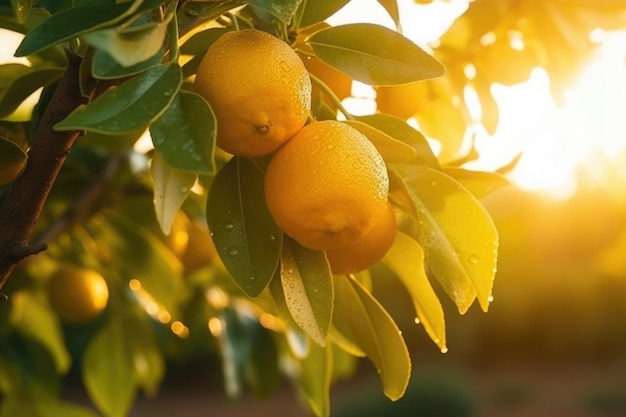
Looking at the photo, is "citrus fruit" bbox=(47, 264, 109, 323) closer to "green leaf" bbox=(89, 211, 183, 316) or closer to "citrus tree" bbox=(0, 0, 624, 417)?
"green leaf" bbox=(89, 211, 183, 316)

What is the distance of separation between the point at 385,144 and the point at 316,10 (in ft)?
0.38

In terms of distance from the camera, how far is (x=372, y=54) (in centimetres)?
65

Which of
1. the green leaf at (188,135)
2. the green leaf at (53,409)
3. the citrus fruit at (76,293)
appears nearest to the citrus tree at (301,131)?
the green leaf at (188,135)

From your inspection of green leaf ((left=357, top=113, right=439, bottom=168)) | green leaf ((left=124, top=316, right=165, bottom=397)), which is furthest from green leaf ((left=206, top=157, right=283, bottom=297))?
green leaf ((left=124, top=316, right=165, bottom=397))

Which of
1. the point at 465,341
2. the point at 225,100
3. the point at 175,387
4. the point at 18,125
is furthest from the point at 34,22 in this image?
Answer: the point at 175,387

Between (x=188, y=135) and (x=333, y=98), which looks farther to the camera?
(x=333, y=98)

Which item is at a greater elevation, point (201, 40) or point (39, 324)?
point (201, 40)

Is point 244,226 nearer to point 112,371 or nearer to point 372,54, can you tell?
point 372,54

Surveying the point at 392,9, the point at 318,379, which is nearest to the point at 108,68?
the point at 392,9

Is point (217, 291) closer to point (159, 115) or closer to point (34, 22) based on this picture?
point (34, 22)

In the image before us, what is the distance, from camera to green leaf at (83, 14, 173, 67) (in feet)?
1.50

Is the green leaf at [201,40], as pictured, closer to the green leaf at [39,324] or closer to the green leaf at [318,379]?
the green leaf at [318,379]

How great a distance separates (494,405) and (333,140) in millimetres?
8267

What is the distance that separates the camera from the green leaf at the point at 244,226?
0.63 meters
